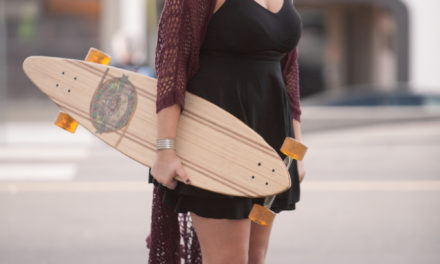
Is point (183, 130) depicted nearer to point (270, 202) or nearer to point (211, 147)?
point (211, 147)

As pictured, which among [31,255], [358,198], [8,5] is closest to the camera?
[31,255]

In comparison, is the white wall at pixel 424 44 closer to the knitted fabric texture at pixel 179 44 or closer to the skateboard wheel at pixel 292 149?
the skateboard wheel at pixel 292 149

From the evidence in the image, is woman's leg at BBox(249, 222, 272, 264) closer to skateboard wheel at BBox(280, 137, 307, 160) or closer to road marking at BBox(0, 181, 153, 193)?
skateboard wheel at BBox(280, 137, 307, 160)

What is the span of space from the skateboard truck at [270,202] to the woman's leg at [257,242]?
0.81 feet

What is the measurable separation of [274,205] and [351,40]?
2231cm

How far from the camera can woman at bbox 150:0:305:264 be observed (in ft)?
6.91

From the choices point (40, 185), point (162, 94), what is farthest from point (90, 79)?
point (40, 185)

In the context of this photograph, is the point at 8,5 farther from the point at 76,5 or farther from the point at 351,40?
the point at 351,40

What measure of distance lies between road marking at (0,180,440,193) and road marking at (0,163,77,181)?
11.7 inches

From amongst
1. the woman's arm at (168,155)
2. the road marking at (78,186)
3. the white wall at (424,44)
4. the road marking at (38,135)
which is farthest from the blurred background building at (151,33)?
the woman's arm at (168,155)

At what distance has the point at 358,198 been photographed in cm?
627

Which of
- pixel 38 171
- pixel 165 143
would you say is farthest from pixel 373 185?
pixel 165 143

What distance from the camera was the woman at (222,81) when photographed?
211 centimetres

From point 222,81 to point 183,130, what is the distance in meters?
0.20
